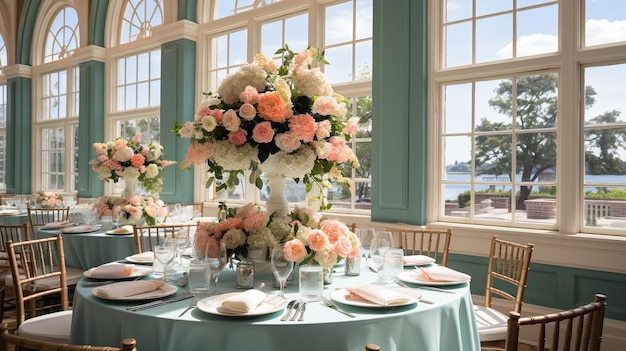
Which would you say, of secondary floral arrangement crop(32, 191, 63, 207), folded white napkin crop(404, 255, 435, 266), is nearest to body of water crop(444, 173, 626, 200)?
folded white napkin crop(404, 255, 435, 266)

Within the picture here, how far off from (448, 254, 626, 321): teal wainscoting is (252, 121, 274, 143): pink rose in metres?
2.52

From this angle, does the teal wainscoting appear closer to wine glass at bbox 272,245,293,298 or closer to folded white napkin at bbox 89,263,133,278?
wine glass at bbox 272,245,293,298

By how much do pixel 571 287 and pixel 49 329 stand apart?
328 cm

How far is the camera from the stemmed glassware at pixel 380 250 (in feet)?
6.70

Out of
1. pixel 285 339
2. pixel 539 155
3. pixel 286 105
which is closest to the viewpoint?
pixel 285 339

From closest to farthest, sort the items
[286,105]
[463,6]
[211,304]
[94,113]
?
1. [211,304]
2. [286,105]
3. [463,6]
4. [94,113]

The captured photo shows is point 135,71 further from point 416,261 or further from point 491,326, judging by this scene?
point 491,326

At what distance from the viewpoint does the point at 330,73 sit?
196 inches

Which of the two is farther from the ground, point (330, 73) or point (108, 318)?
point (330, 73)

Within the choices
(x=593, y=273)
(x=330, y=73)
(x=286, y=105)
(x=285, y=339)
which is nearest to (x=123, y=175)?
(x=330, y=73)

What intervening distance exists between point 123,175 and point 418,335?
130 inches

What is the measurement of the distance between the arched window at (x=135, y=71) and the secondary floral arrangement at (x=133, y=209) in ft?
8.86

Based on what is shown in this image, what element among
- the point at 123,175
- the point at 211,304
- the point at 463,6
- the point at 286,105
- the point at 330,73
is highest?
the point at 463,6

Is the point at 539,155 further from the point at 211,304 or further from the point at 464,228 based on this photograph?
the point at 211,304
